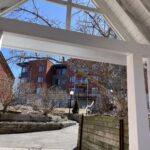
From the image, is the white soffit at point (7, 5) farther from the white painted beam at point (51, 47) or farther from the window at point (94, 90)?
the window at point (94, 90)

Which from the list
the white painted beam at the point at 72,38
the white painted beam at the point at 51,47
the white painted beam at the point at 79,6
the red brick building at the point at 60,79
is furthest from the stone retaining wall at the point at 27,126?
the white painted beam at the point at 79,6

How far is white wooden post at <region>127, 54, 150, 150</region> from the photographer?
184 centimetres

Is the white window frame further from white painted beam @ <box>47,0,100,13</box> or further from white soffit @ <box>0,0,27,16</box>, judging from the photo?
white soffit @ <box>0,0,27,16</box>

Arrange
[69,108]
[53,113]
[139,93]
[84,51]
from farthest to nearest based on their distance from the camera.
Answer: [53,113]
[69,108]
[84,51]
[139,93]

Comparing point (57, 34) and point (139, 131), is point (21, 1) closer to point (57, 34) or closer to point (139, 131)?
point (57, 34)

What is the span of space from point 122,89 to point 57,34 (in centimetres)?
236

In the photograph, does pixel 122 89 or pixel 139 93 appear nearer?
pixel 139 93

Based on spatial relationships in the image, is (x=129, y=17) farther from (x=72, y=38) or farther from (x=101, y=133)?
(x=101, y=133)

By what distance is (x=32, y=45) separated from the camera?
2080 millimetres

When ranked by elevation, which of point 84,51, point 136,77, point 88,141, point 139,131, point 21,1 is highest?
point 21,1

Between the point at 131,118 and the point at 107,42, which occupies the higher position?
the point at 107,42

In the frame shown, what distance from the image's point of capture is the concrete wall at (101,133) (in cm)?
289

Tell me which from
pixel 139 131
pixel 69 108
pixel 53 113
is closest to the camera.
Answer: pixel 139 131

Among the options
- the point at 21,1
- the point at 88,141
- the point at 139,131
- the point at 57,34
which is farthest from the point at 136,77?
the point at 88,141
